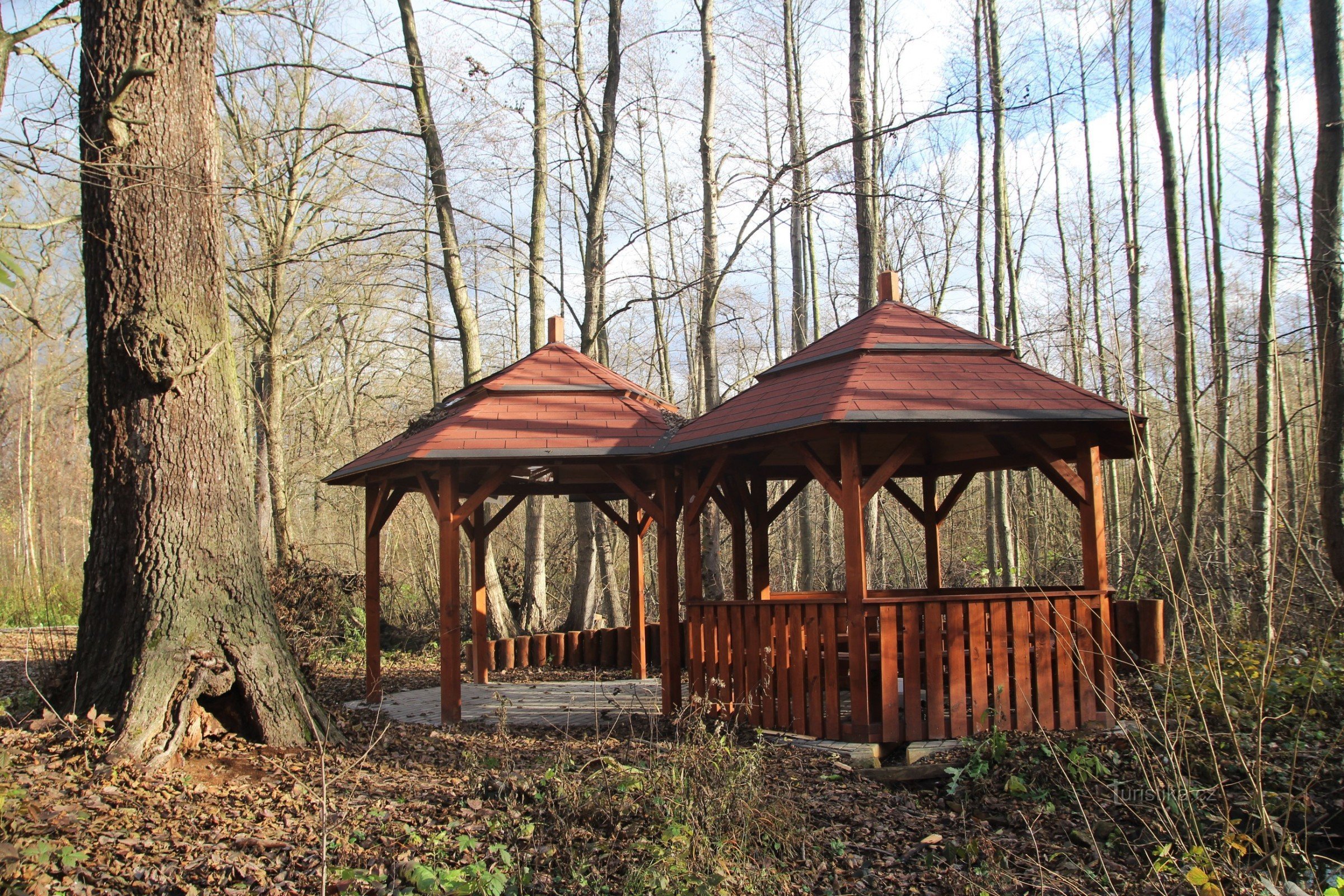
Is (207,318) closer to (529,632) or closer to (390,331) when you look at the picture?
(529,632)

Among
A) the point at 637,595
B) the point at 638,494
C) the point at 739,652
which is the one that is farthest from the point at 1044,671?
the point at 637,595

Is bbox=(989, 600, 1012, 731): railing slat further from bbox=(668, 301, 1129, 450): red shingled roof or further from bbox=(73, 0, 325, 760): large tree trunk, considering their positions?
bbox=(73, 0, 325, 760): large tree trunk

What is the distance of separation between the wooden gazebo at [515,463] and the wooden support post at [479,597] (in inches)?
0.7

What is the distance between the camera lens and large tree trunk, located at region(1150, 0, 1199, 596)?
38.6 ft

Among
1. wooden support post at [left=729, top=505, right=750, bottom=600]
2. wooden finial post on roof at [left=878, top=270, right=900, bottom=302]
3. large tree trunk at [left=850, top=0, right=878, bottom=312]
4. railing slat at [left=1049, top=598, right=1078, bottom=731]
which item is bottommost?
railing slat at [left=1049, top=598, right=1078, bottom=731]

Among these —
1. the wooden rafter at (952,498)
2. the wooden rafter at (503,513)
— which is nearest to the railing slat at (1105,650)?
the wooden rafter at (952,498)

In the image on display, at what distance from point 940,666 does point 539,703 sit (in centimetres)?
470

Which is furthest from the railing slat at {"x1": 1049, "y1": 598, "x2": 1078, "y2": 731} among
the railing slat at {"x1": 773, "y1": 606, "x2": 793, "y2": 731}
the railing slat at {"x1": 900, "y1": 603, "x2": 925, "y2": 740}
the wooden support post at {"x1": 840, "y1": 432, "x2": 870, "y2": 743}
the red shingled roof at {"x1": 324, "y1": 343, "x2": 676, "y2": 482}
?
the red shingled roof at {"x1": 324, "y1": 343, "x2": 676, "y2": 482}

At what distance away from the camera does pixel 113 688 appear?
5.82m

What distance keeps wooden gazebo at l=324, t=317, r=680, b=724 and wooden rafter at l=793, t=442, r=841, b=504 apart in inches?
71.1

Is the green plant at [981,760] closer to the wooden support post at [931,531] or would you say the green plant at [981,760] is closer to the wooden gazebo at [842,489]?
the wooden gazebo at [842,489]

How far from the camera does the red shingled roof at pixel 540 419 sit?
29.8 feet

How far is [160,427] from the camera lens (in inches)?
249

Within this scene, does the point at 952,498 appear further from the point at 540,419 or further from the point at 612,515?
the point at 540,419
